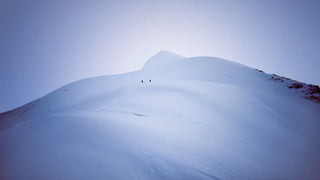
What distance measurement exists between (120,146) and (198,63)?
1397cm

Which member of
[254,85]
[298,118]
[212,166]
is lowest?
[212,166]

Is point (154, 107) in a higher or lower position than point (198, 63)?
lower

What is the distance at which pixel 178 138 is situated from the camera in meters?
6.30

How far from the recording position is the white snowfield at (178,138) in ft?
15.0

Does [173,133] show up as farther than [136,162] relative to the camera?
Yes

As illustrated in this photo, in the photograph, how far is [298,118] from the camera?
880cm

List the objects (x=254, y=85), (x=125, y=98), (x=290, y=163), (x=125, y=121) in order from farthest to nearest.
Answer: (x=254, y=85) < (x=125, y=98) < (x=125, y=121) < (x=290, y=163)

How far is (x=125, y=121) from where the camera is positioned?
7141mm

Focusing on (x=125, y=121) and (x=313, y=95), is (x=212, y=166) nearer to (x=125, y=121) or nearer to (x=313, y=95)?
(x=125, y=121)

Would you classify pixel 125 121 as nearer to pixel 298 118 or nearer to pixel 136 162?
pixel 136 162

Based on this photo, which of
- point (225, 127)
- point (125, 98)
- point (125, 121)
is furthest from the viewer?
point (125, 98)

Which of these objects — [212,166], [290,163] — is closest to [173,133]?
[212,166]

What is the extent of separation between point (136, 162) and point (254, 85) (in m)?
11.2

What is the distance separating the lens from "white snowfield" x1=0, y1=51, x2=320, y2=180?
4562 millimetres
